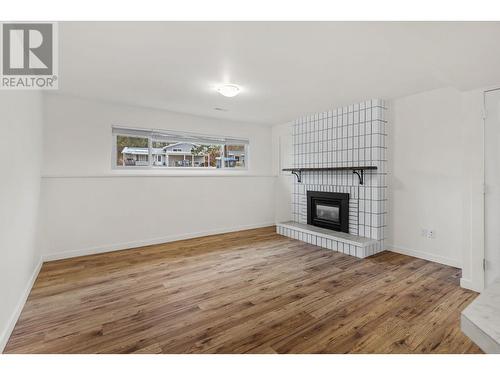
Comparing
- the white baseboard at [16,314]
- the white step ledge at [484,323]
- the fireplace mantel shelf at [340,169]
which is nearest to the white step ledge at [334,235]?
the fireplace mantel shelf at [340,169]

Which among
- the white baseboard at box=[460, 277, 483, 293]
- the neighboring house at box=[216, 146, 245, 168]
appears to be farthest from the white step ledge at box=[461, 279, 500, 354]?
the neighboring house at box=[216, 146, 245, 168]

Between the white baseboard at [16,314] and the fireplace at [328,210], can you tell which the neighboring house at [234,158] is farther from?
the white baseboard at [16,314]

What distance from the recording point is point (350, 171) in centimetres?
409

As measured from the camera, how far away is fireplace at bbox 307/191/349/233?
13.6ft

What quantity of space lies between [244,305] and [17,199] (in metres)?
2.13

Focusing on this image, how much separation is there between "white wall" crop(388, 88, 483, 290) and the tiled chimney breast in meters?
0.22

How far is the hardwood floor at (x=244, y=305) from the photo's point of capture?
1.70 meters

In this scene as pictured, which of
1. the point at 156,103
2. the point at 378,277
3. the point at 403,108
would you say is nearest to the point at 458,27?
the point at 403,108

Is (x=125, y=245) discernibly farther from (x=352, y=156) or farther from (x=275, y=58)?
(x=352, y=156)

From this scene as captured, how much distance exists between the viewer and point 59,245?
11.3 ft

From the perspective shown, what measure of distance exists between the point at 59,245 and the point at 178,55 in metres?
3.07

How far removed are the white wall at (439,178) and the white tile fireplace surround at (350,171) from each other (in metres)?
0.23

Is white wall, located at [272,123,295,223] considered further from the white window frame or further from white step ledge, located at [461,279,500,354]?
white step ledge, located at [461,279,500,354]
